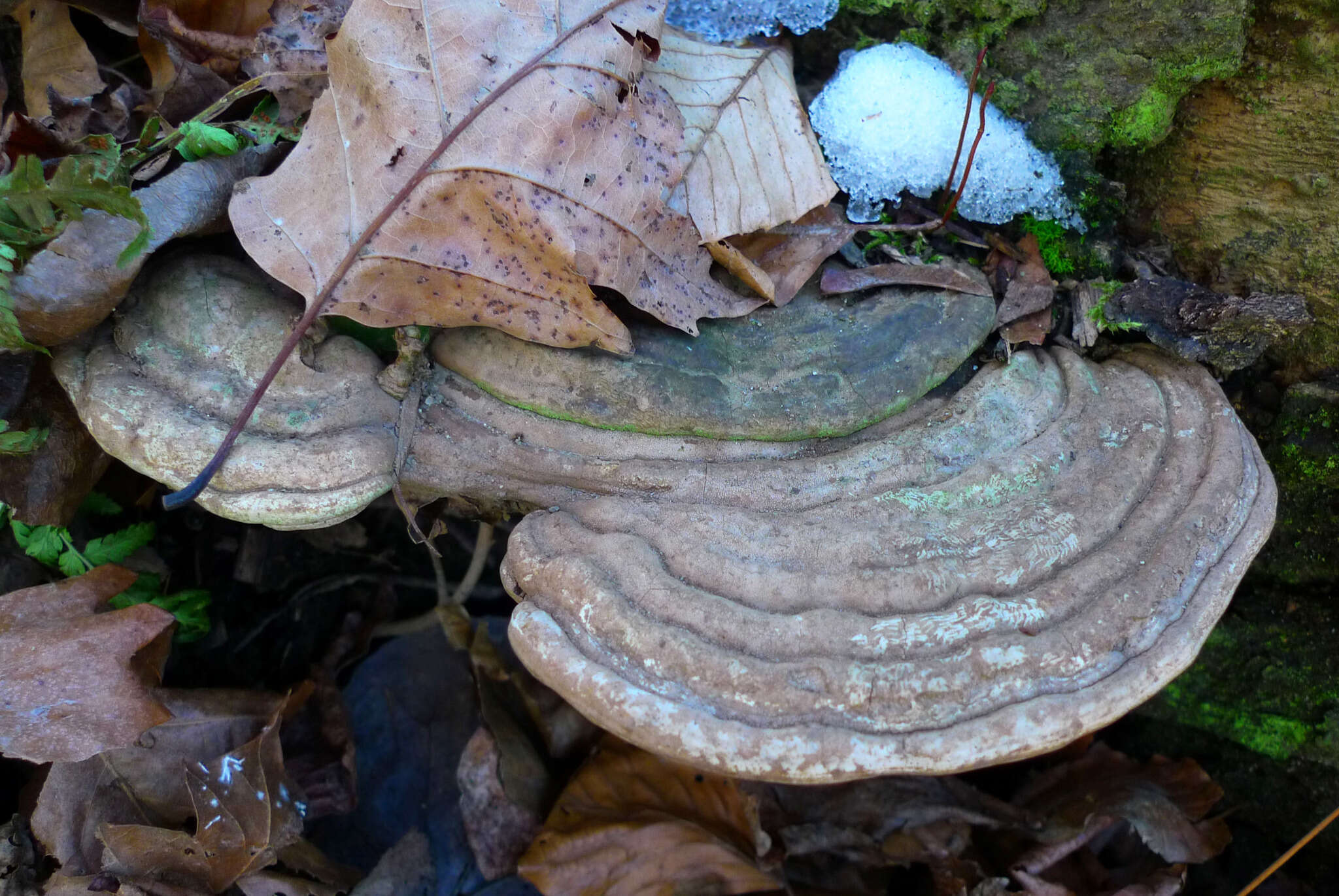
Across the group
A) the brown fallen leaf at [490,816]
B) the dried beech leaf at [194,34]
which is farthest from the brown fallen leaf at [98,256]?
the brown fallen leaf at [490,816]

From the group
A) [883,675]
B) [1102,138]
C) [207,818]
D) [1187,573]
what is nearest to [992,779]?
[1187,573]

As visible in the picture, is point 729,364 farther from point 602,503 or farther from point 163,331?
point 163,331

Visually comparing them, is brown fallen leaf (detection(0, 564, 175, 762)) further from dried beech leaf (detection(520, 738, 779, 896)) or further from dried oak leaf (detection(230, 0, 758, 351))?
dried beech leaf (detection(520, 738, 779, 896))

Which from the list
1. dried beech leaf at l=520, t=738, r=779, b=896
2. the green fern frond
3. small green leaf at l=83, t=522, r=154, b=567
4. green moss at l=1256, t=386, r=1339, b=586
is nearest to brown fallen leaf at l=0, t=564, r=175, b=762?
small green leaf at l=83, t=522, r=154, b=567

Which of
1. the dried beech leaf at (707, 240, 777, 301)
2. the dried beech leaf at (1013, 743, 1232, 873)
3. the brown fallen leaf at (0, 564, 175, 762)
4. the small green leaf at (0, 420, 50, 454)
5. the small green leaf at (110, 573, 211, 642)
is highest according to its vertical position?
the dried beech leaf at (707, 240, 777, 301)

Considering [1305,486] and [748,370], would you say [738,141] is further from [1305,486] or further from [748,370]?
[1305,486]

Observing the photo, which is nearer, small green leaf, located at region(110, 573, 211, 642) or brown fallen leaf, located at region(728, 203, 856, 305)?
brown fallen leaf, located at region(728, 203, 856, 305)
